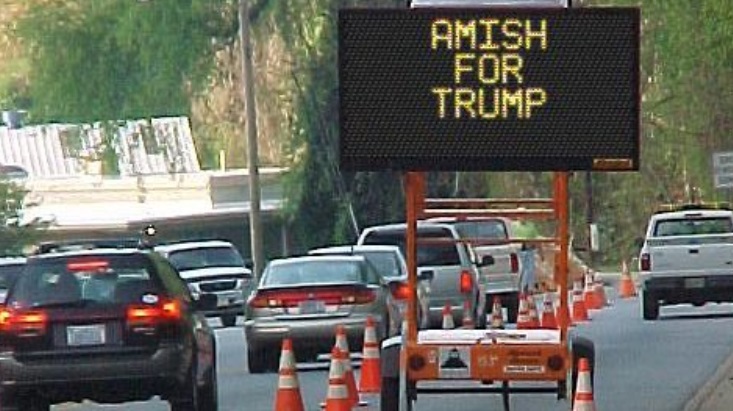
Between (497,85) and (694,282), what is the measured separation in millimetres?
20143

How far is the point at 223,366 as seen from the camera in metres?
29.6

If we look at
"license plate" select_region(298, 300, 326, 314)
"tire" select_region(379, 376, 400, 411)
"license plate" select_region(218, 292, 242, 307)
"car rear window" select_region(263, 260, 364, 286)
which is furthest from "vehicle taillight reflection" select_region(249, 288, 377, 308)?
"license plate" select_region(218, 292, 242, 307)

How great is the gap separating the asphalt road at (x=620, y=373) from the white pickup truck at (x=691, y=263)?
48 cm

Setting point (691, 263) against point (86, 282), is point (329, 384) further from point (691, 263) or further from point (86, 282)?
point (691, 263)

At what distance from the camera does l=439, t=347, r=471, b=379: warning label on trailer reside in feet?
56.7

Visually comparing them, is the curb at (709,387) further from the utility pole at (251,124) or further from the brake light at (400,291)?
the utility pole at (251,124)

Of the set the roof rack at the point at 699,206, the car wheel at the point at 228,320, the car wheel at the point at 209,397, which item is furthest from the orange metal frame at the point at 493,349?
the roof rack at the point at 699,206

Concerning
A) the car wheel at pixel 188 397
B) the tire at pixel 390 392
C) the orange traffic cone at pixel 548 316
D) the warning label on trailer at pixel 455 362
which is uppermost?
the warning label on trailer at pixel 455 362

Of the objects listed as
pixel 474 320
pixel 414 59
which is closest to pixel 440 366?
pixel 414 59

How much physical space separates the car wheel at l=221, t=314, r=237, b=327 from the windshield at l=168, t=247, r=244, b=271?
116 cm

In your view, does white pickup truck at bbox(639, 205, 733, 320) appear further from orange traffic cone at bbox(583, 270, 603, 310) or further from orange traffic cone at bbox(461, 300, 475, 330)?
orange traffic cone at bbox(461, 300, 475, 330)

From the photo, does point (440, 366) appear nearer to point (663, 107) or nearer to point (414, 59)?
point (414, 59)

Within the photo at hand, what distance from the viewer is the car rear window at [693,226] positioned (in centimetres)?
3669

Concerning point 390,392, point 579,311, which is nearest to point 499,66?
point 390,392
